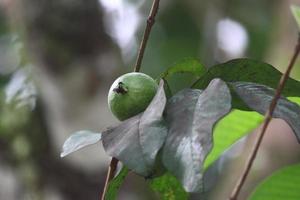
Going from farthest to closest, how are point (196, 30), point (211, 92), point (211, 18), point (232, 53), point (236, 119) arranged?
1. point (196, 30)
2. point (232, 53)
3. point (211, 18)
4. point (236, 119)
5. point (211, 92)

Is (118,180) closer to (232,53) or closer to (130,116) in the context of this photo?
(130,116)

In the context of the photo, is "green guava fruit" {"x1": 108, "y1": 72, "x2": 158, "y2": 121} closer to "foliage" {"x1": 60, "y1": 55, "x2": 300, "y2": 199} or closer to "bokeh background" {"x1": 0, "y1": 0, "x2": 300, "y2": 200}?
"foliage" {"x1": 60, "y1": 55, "x2": 300, "y2": 199}

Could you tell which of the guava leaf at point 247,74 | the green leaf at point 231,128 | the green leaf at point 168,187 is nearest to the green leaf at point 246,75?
the guava leaf at point 247,74

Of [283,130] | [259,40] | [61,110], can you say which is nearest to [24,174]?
[61,110]

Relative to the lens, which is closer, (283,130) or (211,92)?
(211,92)

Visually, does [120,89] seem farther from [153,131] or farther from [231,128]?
[231,128]

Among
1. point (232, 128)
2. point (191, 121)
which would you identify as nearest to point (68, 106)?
point (232, 128)
